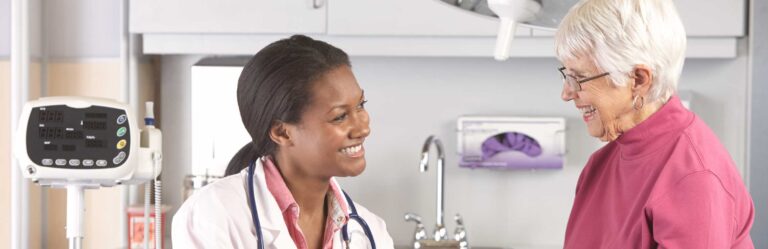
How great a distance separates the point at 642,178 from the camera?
1538 millimetres

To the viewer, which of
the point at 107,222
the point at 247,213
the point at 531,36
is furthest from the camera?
the point at 107,222

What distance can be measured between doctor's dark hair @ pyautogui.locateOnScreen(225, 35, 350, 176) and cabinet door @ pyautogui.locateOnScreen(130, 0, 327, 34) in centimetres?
135

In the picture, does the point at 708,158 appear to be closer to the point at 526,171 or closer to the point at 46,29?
the point at 526,171

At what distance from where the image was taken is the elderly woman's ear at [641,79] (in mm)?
1513

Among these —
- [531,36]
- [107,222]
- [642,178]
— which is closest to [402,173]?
[531,36]

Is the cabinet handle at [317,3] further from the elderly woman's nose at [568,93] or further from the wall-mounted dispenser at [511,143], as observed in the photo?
the elderly woman's nose at [568,93]

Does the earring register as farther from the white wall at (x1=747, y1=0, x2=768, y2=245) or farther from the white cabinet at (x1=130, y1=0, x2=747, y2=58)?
the white wall at (x1=747, y1=0, x2=768, y2=245)

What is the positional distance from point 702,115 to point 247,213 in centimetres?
193

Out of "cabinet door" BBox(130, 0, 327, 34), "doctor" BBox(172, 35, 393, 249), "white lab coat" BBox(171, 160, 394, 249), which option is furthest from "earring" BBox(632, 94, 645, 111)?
"cabinet door" BBox(130, 0, 327, 34)

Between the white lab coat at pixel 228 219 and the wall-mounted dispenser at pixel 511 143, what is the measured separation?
1.62 m

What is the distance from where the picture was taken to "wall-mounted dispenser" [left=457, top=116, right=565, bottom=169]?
303cm

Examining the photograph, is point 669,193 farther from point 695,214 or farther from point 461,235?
point 461,235

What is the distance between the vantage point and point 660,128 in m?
1.52

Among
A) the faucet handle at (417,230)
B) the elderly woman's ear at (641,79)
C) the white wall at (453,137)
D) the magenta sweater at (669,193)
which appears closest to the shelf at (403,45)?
the white wall at (453,137)
